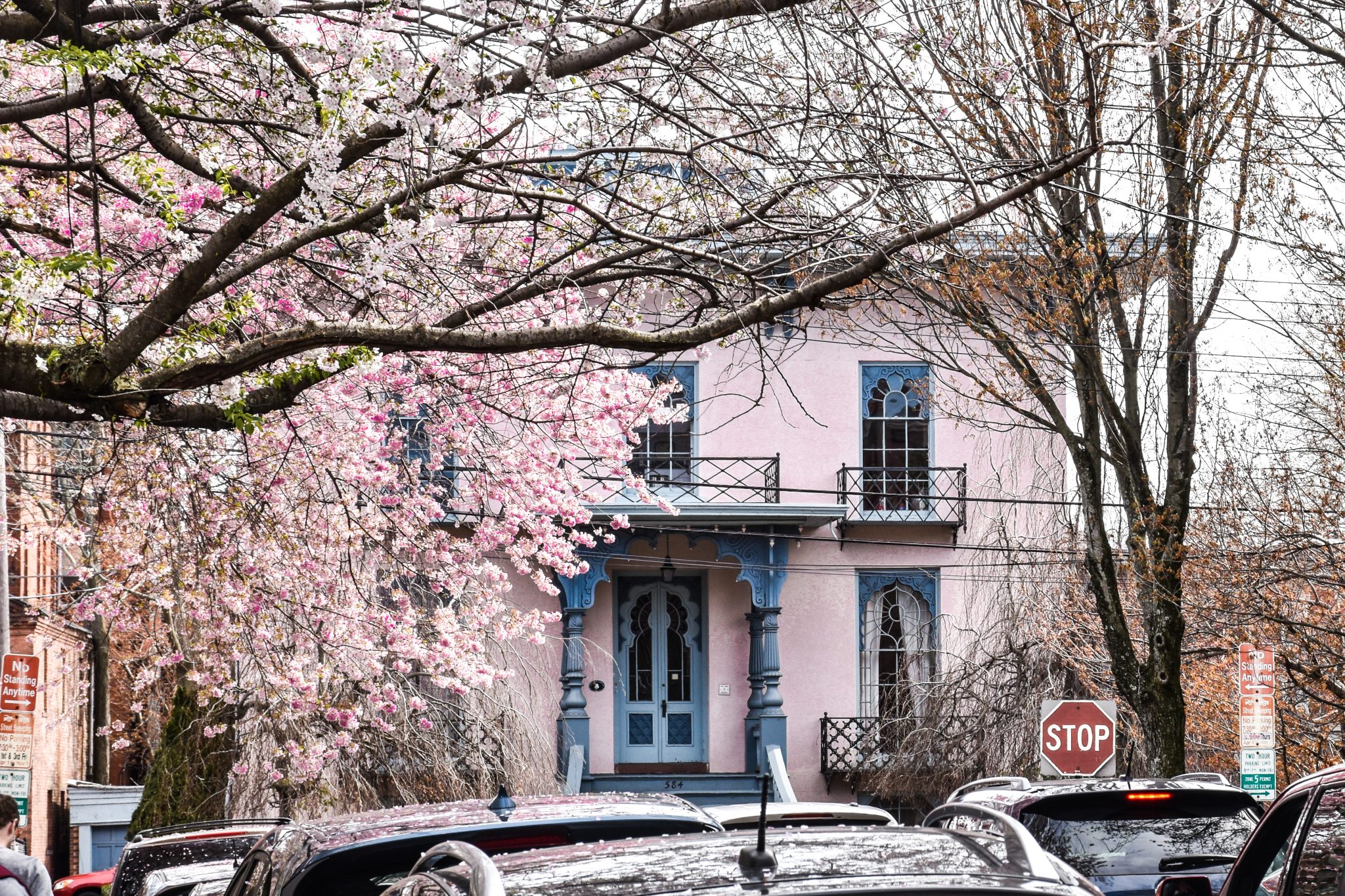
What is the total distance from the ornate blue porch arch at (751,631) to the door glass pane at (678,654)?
3.83 feet

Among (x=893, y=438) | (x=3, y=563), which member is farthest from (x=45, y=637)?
(x=893, y=438)

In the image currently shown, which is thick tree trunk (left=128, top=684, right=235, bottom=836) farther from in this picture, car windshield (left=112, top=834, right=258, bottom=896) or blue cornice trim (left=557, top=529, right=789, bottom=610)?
car windshield (left=112, top=834, right=258, bottom=896)

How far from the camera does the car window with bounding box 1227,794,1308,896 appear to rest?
5.30 metres

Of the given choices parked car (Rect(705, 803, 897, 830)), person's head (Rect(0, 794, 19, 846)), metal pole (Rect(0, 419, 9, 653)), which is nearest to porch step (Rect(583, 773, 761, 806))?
metal pole (Rect(0, 419, 9, 653))

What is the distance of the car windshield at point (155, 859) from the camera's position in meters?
11.1

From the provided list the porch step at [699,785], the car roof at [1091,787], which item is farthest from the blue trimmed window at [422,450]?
the car roof at [1091,787]

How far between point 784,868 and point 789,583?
75.6 ft

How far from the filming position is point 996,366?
47.9 feet

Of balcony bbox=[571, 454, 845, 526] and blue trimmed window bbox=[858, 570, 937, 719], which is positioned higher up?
balcony bbox=[571, 454, 845, 526]

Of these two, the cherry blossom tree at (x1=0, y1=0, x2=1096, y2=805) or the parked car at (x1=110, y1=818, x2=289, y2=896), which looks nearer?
the cherry blossom tree at (x1=0, y1=0, x2=1096, y2=805)

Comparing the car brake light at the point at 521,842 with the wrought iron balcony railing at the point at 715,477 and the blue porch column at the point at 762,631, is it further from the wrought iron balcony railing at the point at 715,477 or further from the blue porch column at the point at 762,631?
the blue porch column at the point at 762,631

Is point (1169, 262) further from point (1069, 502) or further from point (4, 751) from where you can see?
point (4, 751)

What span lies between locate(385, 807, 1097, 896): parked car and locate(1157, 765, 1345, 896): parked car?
4.99 ft

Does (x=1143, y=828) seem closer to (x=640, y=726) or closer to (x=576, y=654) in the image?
(x=576, y=654)
